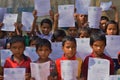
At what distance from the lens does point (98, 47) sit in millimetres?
3652

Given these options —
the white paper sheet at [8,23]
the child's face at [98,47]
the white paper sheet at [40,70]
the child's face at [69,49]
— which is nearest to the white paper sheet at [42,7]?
the white paper sheet at [8,23]

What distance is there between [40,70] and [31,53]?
67 centimetres

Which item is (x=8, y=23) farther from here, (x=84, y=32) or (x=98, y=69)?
(x=98, y=69)

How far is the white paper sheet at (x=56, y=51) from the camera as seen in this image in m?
4.01

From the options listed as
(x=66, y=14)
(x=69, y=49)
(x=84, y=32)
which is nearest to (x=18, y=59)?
(x=69, y=49)

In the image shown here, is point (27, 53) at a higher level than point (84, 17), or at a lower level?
lower

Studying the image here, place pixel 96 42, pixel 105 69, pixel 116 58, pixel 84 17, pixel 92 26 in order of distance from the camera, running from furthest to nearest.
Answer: pixel 84 17
pixel 92 26
pixel 116 58
pixel 96 42
pixel 105 69

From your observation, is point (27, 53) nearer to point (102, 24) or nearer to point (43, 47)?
point (43, 47)

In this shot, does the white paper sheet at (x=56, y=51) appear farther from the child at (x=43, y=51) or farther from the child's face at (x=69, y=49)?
the child's face at (x=69, y=49)

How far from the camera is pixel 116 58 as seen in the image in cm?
396

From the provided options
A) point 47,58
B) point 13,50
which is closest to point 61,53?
point 47,58

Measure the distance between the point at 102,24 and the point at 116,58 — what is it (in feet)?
3.60

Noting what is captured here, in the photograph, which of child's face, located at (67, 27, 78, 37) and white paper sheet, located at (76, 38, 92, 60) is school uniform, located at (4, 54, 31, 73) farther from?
child's face, located at (67, 27, 78, 37)

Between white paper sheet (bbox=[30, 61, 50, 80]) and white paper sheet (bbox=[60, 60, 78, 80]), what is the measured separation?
17 cm
